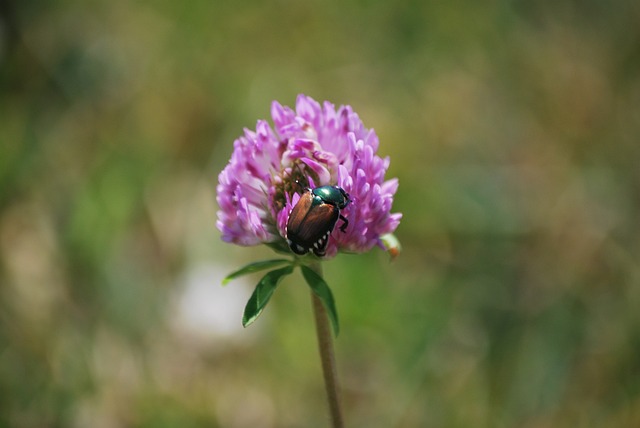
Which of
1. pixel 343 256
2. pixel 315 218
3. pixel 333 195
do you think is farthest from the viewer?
pixel 343 256

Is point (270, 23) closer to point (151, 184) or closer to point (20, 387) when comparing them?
point (151, 184)

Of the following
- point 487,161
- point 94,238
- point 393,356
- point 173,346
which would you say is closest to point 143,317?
point 173,346

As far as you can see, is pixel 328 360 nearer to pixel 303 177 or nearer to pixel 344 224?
pixel 344 224

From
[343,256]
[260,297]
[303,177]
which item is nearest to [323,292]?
[260,297]

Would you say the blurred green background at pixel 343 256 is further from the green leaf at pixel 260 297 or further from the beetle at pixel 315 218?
the beetle at pixel 315 218

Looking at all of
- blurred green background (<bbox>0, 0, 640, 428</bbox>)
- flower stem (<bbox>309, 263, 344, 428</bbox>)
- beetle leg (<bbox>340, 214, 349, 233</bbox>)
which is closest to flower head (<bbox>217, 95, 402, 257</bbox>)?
beetle leg (<bbox>340, 214, 349, 233</bbox>)

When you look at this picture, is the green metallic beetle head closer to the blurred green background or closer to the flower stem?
the flower stem

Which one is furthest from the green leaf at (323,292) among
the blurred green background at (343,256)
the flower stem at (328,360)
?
the blurred green background at (343,256)

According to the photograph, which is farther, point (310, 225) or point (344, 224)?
point (344, 224)
